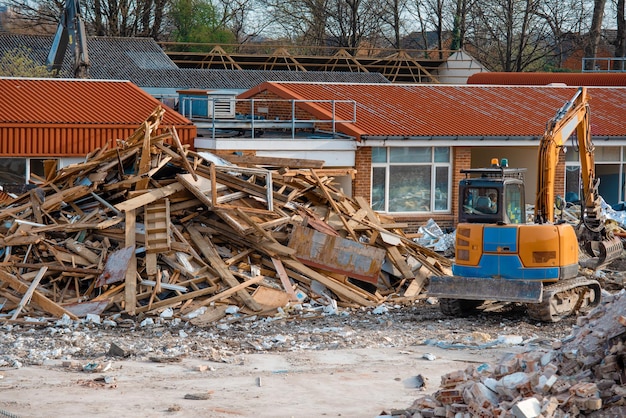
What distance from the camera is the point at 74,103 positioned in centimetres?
2709

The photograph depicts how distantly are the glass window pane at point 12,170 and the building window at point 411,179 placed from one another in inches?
362

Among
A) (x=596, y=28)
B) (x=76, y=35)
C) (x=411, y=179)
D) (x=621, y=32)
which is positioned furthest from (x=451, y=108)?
(x=621, y=32)

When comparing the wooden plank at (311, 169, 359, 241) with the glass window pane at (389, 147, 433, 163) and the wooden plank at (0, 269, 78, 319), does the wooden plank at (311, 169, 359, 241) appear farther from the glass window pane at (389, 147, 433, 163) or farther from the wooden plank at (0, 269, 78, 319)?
the glass window pane at (389, 147, 433, 163)

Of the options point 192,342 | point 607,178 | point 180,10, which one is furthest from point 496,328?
point 180,10

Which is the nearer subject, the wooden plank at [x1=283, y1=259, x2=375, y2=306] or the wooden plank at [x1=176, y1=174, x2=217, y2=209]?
the wooden plank at [x1=283, y1=259, x2=375, y2=306]

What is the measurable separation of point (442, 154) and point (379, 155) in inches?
76.6

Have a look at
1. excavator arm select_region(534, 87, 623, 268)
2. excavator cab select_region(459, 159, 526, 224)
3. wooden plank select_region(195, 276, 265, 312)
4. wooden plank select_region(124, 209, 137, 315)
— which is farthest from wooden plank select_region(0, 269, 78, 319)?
excavator arm select_region(534, 87, 623, 268)

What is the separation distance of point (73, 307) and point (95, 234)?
203 cm

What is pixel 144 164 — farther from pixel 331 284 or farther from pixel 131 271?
pixel 331 284

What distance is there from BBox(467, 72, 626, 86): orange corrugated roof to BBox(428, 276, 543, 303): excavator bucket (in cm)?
2459

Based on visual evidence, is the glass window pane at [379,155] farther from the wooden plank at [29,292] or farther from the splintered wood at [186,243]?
the wooden plank at [29,292]

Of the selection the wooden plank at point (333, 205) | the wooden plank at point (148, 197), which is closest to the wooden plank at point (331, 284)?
the wooden plank at point (333, 205)

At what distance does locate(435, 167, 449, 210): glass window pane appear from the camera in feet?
90.7

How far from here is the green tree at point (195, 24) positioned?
59125 millimetres
